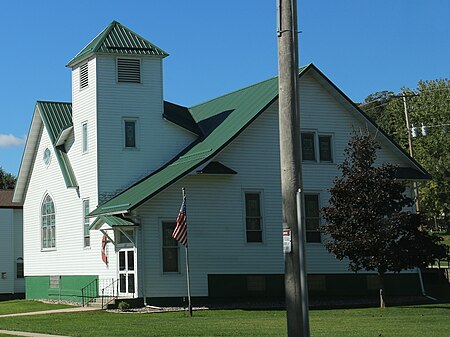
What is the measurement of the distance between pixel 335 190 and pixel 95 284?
12.6m

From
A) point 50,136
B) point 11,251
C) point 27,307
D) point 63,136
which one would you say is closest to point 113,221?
point 27,307

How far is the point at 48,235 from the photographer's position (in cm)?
4256

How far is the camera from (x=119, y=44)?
37844 millimetres

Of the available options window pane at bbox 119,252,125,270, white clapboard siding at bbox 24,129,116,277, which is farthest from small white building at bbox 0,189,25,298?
window pane at bbox 119,252,125,270

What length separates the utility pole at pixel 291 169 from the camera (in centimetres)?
1116

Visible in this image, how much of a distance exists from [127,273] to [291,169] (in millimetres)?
23608

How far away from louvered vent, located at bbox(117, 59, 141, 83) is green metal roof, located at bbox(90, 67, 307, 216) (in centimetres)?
407

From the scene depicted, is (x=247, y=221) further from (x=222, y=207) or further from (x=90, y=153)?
(x=90, y=153)

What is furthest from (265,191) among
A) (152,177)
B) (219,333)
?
(219,333)

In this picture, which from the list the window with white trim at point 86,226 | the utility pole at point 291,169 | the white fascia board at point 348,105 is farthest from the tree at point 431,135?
the utility pole at point 291,169

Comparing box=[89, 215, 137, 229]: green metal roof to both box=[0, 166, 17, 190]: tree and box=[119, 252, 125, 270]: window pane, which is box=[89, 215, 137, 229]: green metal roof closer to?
box=[119, 252, 125, 270]: window pane

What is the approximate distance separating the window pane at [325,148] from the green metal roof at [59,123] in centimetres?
1162

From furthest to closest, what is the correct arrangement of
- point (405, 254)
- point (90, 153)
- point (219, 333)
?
point (90, 153)
point (405, 254)
point (219, 333)

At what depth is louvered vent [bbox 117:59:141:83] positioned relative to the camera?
37.5 metres
